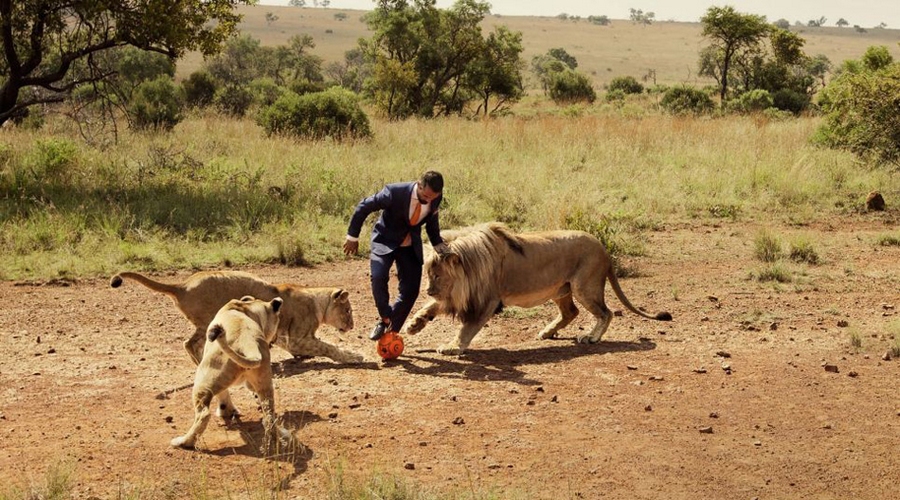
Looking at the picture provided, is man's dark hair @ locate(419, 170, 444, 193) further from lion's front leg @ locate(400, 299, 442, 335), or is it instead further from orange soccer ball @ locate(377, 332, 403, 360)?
orange soccer ball @ locate(377, 332, 403, 360)

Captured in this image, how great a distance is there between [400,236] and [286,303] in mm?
1016

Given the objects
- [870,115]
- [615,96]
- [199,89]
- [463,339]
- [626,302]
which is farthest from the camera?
[615,96]

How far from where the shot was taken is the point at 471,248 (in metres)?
8.24

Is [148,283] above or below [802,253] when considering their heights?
above

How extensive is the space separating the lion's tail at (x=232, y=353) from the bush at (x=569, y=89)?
33290mm

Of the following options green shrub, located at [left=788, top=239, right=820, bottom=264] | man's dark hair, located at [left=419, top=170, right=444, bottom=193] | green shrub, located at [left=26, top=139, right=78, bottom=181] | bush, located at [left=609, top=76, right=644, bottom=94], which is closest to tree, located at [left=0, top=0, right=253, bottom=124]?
green shrub, located at [left=26, top=139, right=78, bottom=181]

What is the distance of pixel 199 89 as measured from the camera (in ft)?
98.7

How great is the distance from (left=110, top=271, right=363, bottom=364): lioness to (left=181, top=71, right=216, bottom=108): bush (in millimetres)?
22351

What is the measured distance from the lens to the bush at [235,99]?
2762cm

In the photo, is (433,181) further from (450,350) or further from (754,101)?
(754,101)

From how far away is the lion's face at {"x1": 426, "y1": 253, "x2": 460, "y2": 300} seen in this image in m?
8.05

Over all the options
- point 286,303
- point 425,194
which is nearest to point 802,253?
point 425,194

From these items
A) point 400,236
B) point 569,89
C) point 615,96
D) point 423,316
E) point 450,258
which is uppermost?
point 400,236

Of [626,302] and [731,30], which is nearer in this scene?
[626,302]
